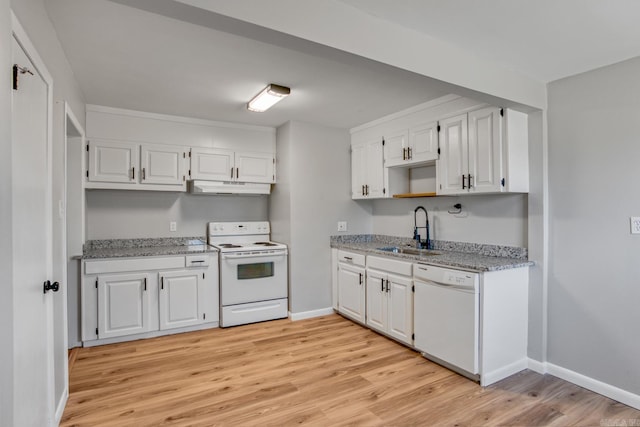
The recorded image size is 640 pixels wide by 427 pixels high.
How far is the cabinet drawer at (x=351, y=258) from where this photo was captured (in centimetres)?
376

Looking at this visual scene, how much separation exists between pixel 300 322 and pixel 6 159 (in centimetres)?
330

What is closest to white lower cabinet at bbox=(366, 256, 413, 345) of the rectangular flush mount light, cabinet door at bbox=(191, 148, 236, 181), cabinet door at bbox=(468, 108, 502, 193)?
cabinet door at bbox=(468, 108, 502, 193)

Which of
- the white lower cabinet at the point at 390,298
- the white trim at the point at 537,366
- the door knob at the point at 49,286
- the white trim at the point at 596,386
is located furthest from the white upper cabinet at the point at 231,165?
the white trim at the point at 596,386

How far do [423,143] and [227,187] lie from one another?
2.22 m

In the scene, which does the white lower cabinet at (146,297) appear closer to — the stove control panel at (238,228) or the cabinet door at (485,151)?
the stove control panel at (238,228)

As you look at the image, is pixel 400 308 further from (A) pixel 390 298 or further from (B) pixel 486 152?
(B) pixel 486 152

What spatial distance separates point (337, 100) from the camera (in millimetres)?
3305

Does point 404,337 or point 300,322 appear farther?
point 300,322

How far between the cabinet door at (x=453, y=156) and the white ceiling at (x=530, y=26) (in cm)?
67

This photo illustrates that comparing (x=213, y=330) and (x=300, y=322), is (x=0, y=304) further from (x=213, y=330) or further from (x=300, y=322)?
(x=300, y=322)

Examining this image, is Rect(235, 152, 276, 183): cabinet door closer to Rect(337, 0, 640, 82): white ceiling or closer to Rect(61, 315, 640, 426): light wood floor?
Rect(61, 315, 640, 426): light wood floor

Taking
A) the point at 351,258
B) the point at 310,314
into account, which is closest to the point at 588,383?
the point at 351,258

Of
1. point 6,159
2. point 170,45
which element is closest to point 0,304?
point 6,159

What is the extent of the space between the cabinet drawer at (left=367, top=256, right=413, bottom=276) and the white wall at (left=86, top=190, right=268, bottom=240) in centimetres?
179
